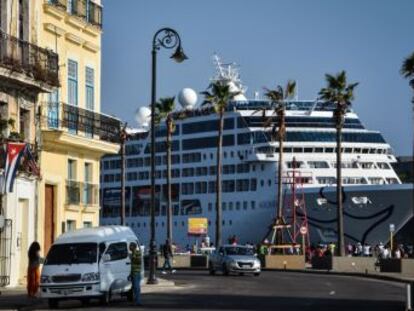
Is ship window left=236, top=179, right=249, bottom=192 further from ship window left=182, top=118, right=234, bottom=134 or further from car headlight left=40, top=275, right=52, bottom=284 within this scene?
car headlight left=40, top=275, right=52, bottom=284

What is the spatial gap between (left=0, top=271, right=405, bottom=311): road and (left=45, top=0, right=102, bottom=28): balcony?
1076 centimetres

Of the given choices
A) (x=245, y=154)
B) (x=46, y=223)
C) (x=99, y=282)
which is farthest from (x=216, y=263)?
(x=245, y=154)

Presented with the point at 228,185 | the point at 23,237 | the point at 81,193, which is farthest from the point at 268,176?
the point at 23,237

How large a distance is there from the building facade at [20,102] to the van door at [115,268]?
5.20 meters

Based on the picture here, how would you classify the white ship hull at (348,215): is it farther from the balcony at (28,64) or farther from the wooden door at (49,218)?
the balcony at (28,64)

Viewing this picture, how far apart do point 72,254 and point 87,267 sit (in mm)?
775

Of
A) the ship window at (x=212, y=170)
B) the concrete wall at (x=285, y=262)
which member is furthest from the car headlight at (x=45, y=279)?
the ship window at (x=212, y=170)

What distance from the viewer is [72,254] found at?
28.1m

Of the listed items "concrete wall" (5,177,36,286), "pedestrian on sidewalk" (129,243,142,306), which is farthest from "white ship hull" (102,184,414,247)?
"pedestrian on sidewalk" (129,243,142,306)

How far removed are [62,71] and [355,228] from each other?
199 feet

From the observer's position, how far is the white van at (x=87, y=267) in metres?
27.2

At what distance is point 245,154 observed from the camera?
10231cm

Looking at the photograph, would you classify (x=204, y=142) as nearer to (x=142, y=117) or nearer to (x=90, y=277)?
(x=142, y=117)

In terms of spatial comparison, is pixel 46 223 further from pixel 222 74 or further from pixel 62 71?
Answer: pixel 222 74
